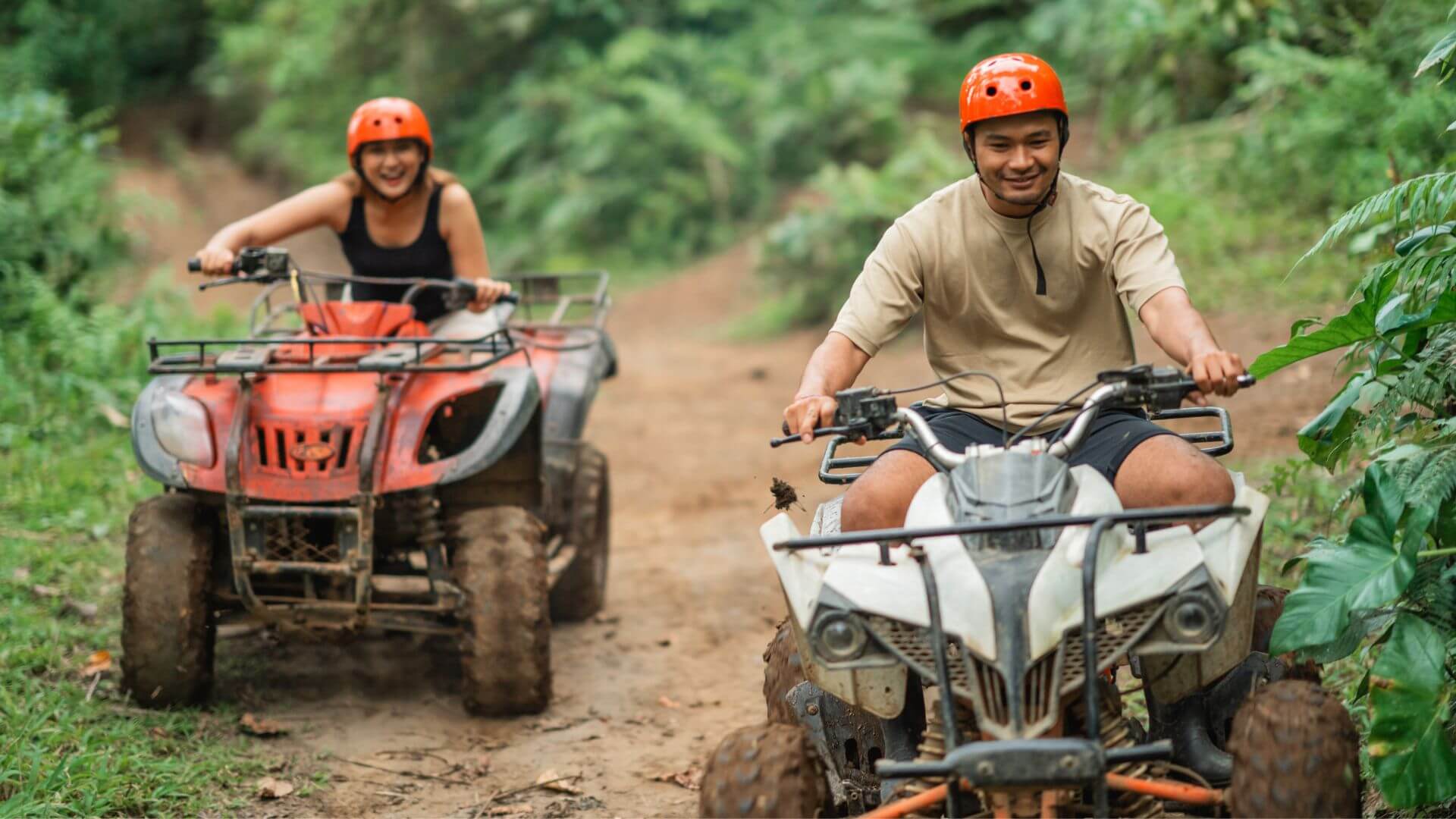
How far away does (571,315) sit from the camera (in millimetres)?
15266

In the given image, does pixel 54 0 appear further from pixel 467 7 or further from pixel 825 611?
pixel 825 611

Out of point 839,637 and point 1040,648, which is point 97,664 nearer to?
point 839,637

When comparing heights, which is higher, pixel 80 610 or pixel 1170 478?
pixel 1170 478

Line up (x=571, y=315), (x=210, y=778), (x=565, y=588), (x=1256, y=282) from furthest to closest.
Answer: (x=571, y=315)
(x=1256, y=282)
(x=565, y=588)
(x=210, y=778)

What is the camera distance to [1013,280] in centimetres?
399

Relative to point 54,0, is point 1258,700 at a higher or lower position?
lower

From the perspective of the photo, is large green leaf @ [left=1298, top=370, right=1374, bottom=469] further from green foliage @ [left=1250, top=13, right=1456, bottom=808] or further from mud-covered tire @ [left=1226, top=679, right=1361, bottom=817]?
mud-covered tire @ [left=1226, top=679, right=1361, bottom=817]

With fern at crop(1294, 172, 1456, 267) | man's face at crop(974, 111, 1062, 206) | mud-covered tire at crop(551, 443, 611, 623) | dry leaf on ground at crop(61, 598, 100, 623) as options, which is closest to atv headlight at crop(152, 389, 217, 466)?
dry leaf on ground at crop(61, 598, 100, 623)

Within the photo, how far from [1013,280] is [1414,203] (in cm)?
103

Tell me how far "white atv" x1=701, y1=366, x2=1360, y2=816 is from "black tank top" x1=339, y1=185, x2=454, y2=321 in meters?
3.49

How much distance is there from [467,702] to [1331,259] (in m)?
6.20

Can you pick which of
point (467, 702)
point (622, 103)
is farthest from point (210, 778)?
point (622, 103)

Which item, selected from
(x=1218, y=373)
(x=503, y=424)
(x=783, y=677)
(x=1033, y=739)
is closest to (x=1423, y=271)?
(x=1218, y=373)

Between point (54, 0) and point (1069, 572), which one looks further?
point (54, 0)
